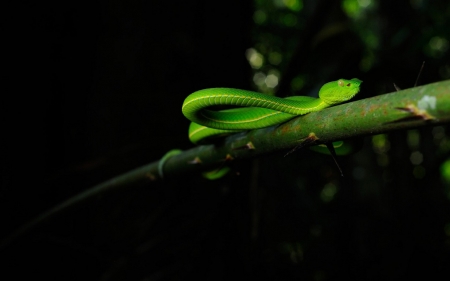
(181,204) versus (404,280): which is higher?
(181,204)

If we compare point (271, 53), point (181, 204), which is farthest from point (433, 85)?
point (271, 53)

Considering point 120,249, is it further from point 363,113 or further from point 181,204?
point 363,113

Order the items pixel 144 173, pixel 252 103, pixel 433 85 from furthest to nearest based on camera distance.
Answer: pixel 144 173 < pixel 252 103 < pixel 433 85

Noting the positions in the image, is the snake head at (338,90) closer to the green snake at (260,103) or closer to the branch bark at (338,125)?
the green snake at (260,103)

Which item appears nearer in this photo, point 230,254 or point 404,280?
point 230,254

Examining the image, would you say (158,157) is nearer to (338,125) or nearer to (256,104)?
Result: (256,104)

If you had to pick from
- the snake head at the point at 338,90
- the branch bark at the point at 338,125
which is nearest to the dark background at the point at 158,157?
the branch bark at the point at 338,125

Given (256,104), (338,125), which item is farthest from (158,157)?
(338,125)
